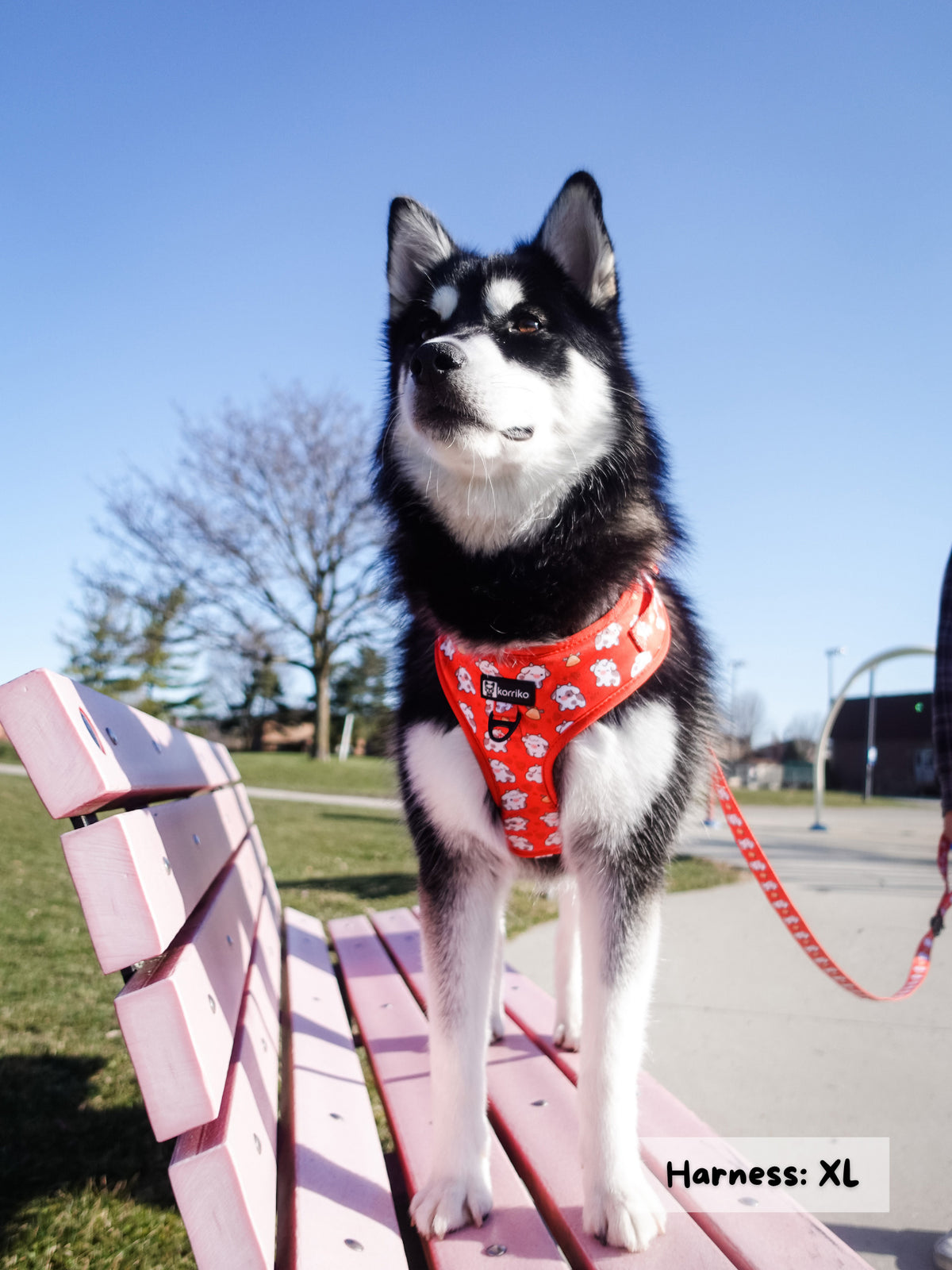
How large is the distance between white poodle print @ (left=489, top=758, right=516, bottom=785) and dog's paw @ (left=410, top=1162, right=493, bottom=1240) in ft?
2.57

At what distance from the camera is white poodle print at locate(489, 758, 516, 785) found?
66.7 inches

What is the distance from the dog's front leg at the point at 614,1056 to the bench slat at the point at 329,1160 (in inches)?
15.9

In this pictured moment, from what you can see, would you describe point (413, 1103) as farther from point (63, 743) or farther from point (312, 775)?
point (312, 775)

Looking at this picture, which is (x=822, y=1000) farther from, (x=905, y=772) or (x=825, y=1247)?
(x=905, y=772)

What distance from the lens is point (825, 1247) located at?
1.37m

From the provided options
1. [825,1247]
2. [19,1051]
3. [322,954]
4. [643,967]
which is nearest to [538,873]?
[643,967]

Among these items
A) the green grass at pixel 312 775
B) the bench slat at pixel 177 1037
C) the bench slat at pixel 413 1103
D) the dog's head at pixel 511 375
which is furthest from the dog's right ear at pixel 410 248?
the green grass at pixel 312 775

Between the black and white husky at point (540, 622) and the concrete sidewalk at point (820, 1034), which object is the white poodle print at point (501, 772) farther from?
the concrete sidewalk at point (820, 1034)

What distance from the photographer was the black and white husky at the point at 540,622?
5.24 ft

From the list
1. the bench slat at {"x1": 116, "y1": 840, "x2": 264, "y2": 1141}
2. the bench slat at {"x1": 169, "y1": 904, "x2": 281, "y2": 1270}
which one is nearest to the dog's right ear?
the bench slat at {"x1": 116, "y1": 840, "x2": 264, "y2": 1141}

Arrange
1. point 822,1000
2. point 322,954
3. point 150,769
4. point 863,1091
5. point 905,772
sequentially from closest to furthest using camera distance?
point 150,769, point 863,1091, point 322,954, point 822,1000, point 905,772

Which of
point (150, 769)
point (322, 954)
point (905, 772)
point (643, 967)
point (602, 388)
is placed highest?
point (602, 388)

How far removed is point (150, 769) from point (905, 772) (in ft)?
171

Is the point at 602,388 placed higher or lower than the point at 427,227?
lower
